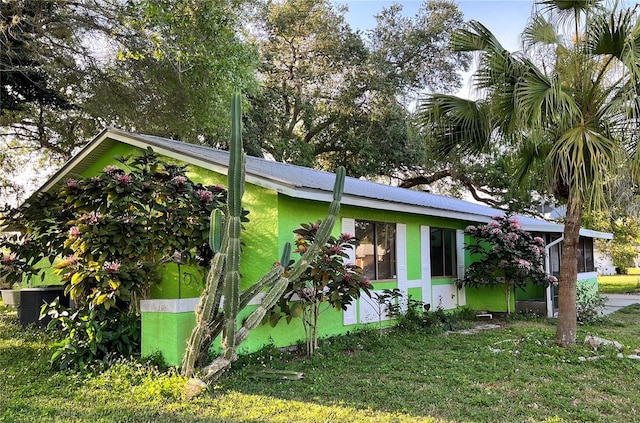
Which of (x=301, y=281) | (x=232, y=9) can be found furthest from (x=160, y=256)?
(x=232, y=9)

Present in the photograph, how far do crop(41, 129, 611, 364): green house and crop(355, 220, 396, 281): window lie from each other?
21 millimetres

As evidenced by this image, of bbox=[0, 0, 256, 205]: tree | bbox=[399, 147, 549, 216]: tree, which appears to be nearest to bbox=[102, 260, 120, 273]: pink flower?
bbox=[0, 0, 256, 205]: tree

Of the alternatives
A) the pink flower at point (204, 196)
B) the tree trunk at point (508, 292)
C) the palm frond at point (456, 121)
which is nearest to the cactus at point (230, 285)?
the pink flower at point (204, 196)

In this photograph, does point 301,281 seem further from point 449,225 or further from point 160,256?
point 449,225

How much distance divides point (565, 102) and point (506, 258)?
5515 millimetres

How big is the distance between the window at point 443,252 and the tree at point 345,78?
9.13 metres

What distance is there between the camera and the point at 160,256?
299 inches

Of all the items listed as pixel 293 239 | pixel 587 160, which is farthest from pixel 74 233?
pixel 587 160

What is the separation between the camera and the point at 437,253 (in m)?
11.8

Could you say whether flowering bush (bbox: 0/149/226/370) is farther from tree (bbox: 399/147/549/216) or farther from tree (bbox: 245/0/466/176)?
tree (bbox: 399/147/549/216)

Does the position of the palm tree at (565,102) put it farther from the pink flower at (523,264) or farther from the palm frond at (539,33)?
the pink flower at (523,264)

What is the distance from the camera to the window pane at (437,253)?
38.1 ft

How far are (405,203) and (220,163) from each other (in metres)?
3.77

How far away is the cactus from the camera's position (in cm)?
496
